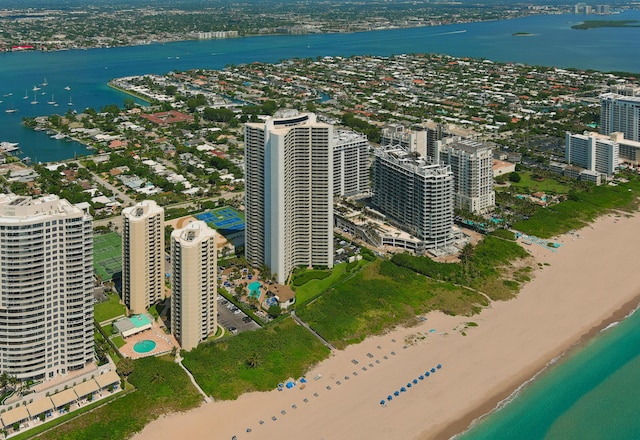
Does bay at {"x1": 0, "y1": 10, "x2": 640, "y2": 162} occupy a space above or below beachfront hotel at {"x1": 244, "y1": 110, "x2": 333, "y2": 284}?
above

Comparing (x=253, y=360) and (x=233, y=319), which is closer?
(x=253, y=360)

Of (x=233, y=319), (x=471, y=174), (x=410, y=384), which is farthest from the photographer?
(x=471, y=174)

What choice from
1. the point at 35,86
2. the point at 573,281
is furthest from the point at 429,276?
the point at 35,86

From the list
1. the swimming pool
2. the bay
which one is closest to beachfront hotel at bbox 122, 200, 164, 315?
the swimming pool

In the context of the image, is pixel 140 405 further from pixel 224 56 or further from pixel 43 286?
pixel 224 56

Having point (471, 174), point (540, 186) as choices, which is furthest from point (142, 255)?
point (540, 186)

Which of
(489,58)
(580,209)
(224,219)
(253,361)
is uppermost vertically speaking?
(489,58)

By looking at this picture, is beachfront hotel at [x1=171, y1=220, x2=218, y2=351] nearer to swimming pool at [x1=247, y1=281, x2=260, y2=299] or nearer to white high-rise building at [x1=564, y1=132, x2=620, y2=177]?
swimming pool at [x1=247, y1=281, x2=260, y2=299]
